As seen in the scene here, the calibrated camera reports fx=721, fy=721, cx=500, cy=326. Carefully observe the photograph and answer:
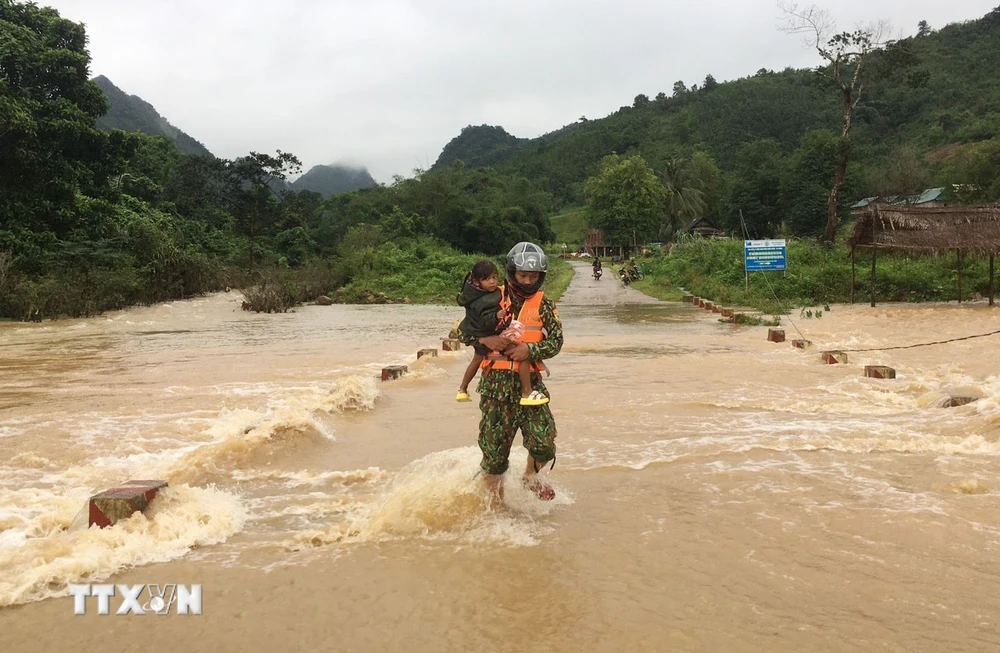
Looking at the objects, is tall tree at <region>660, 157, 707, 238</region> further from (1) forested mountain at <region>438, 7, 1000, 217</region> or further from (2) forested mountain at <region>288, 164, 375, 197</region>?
(2) forested mountain at <region>288, 164, 375, 197</region>

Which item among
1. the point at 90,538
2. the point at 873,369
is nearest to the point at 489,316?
the point at 90,538

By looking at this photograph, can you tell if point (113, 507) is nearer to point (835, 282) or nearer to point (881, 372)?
point (881, 372)

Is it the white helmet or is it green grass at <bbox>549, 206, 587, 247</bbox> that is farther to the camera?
green grass at <bbox>549, 206, 587, 247</bbox>

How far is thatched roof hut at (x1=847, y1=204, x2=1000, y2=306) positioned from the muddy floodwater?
38.7 feet

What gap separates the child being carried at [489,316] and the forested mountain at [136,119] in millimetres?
75619

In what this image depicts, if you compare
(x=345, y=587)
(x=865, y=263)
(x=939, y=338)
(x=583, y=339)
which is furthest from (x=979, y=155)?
(x=345, y=587)

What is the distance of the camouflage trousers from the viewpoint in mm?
4277

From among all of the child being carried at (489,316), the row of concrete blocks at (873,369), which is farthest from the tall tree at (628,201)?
the child being carried at (489,316)

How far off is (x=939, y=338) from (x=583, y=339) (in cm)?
689

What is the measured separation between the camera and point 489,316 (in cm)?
424

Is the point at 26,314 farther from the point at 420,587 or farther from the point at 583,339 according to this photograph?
the point at 420,587

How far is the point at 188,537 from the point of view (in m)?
4.11

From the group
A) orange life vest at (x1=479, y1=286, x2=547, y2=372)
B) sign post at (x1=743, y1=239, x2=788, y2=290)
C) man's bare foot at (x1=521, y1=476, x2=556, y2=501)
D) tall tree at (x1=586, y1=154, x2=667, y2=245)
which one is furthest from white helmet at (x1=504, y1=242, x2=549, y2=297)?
tall tree at (x1=586, y1=154, x2=667, y2=245)

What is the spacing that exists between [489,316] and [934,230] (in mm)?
20688
